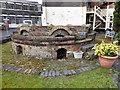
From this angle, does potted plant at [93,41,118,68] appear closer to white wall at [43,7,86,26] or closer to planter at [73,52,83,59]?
planter at [73,52,83,59]

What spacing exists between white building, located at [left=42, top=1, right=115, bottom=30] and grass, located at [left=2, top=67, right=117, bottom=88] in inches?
315

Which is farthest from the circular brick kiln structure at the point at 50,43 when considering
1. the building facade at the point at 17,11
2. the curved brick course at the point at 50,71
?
the building facade at the point at 17,11

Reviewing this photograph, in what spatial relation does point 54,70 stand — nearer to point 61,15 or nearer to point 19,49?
point 19,49

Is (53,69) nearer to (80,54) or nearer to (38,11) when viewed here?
(80,54)

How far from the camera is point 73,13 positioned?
38.0ft

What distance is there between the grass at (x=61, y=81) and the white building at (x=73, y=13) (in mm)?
8013

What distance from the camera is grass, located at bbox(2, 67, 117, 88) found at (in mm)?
3373

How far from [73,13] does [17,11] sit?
54.9 feet

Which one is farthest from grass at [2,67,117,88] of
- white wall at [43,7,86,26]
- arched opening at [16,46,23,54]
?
white wall at [43,7,86,26]

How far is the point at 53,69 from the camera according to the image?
4.49m

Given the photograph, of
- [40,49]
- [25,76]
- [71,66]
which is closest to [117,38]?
[71,66]

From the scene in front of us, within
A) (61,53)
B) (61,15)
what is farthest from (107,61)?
(61,15)

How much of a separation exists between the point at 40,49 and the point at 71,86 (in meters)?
3.22

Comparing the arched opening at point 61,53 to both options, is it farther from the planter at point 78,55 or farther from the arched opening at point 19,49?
the arched opening at point 19,49
